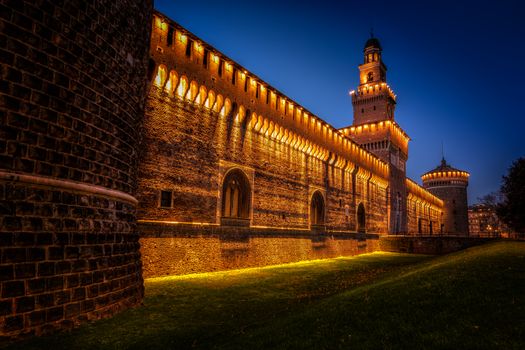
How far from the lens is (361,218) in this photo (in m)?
29.8

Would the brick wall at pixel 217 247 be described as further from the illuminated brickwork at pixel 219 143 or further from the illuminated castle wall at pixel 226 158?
the illuminated brickwork at pixel 219 143

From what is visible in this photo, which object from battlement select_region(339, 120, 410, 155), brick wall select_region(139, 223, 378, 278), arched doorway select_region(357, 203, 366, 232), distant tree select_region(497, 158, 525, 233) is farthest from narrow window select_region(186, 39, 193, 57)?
distant tree select_region(497, 158, 525, 233)

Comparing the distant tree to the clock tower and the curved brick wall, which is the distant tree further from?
the curved brick wall

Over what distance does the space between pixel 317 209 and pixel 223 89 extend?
1178cm

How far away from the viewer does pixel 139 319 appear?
6.32 metres

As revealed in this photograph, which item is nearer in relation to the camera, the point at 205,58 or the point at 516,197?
the point at 205,58

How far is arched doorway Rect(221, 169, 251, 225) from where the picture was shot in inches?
606

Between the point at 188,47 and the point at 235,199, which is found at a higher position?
the point at 188,47

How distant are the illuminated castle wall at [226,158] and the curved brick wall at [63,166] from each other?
198 inches

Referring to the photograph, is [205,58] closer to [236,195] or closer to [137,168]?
[236,195]

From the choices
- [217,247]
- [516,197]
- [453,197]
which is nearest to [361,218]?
[516,197]

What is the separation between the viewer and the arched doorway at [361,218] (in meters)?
29.3

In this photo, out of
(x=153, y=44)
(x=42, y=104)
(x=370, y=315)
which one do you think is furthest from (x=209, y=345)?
(x=153, y=44)

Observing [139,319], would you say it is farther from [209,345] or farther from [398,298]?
[398,298]
